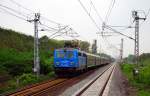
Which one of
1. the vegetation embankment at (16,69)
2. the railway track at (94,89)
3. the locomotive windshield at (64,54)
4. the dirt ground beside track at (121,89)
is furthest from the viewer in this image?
the locomotive windshield at (64,54)

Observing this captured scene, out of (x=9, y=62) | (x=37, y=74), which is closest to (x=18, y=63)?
(x=9, y=62)

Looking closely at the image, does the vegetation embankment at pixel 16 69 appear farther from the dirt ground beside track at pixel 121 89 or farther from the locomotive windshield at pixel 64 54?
the dirt ground beside track at pixel 121 89

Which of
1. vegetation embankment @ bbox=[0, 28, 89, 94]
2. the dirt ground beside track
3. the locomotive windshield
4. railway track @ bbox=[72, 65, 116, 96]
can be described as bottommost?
the dirt ground beside track

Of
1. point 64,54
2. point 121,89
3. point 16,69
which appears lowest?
point 121,89

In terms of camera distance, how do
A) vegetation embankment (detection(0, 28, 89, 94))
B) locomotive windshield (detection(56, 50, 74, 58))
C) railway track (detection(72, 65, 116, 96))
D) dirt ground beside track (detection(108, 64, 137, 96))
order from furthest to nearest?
locomotive windshield (detection(56, 50, 74, 58)) → vegetation embankment (detection(0, 28, 89, 94)) → dirt ground beside track (detection(108, 64, 137, 96)) → railway track (detection(72, 65, 116, 96))

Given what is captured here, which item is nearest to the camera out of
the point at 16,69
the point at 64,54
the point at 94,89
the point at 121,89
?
the point at 94,89

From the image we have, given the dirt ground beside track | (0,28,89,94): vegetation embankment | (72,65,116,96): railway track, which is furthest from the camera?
(0,28,89,94): vegetation embankment

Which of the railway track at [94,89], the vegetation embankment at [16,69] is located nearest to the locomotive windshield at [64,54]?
the vegetation embankment at [16,69]

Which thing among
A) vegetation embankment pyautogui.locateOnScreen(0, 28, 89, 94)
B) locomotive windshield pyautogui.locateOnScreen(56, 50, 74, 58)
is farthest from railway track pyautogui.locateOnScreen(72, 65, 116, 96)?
locomotive windshield pyautogui.locateOnScreen(56, 50, 74, 58)

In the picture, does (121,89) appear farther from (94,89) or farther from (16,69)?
(16,69)

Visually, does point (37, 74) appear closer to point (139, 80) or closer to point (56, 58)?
point (56, 58)

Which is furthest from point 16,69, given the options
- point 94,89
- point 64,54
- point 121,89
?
point 121,89

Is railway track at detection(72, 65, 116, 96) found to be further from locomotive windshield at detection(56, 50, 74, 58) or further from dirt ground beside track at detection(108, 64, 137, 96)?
locomotive windshield at detection(56, 50, 74, 58)

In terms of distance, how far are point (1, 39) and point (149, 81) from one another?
94.3ft
